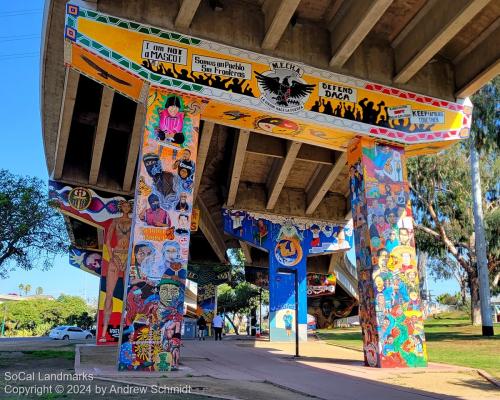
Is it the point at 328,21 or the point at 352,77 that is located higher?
the point at 328,21

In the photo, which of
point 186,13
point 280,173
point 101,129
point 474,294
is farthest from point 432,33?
point 474,294

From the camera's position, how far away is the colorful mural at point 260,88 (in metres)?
10.3

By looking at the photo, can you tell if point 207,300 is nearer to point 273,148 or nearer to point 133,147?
point 273,148

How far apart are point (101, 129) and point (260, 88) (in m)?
6.04

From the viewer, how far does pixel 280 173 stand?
1816 cm

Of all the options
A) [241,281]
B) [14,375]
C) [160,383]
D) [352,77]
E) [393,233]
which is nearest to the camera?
[160,383]

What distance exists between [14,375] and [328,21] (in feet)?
36.5

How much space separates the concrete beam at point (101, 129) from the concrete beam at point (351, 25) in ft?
20.8

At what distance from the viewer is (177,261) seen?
986cm

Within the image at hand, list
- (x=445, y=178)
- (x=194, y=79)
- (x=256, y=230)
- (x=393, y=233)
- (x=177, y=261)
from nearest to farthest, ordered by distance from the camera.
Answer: (x=177, y=261) < (x=194, y=79) < (x=393, y=233) < (x=256, y=230) < (x=445, y=178)

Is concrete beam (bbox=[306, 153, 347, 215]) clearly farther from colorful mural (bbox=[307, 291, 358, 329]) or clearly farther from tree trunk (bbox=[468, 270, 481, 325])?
colorful mural (bbox=[307, 291, 358, 329])

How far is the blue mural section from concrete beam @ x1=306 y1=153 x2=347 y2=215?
1.18 meters

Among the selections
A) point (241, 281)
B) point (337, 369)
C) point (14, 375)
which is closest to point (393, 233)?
point (337, 369)

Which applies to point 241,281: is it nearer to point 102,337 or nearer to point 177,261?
point 102,337
